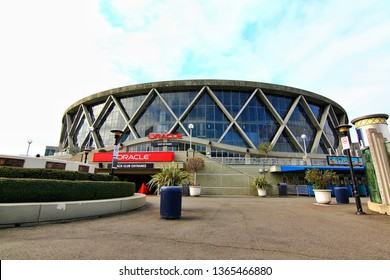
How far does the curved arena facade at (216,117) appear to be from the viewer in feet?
132

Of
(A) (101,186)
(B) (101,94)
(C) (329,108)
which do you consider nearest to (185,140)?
(B) (101,94)

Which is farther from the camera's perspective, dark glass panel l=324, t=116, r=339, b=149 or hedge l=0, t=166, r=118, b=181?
dark glass panel l=324, t=116, r=339, b=149

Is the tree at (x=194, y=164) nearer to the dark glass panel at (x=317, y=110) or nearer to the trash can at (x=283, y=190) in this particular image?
the trash can at (x=283, y=190)

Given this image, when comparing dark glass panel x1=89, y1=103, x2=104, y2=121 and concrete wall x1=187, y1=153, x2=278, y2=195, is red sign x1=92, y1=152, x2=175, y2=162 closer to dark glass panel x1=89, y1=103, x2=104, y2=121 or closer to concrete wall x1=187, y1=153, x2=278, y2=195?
concrete wall x1=187, y1=153, x2=278, y2=195

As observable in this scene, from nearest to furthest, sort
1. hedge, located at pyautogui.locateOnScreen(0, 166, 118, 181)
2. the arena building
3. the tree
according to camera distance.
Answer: hedge, located at pyautogui.locateOnScreen(0, 166, 118, 181), the tree, the arena building

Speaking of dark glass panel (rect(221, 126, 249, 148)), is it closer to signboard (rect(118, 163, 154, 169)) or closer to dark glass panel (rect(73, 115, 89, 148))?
signboard (rect(118, 163, 154, 169))

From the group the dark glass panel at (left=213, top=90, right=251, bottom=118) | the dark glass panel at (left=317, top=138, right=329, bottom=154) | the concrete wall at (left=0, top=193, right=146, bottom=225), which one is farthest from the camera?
the dark glass panel at (left=317, top=138, right=329, bottom=154)

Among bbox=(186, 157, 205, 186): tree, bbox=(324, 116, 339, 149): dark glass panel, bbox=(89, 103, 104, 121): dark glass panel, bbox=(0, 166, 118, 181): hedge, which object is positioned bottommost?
bbox=(0, 166, 118, 181): hedge

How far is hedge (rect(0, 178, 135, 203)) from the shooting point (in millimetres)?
5957

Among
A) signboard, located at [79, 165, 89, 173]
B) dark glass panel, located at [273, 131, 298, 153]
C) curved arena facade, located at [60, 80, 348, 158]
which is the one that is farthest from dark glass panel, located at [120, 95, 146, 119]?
dark glass panel, located at [273, 131, 298, 153]

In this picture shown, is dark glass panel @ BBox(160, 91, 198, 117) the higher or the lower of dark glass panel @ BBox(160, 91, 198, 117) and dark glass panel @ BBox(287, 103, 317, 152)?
the higher

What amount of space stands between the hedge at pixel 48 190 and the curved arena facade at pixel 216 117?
28.6m

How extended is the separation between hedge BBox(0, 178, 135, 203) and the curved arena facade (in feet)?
94.0

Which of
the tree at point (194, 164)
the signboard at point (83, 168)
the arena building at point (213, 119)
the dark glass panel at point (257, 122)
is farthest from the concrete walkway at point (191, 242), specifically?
the dark glass panel at point (257, 122)
